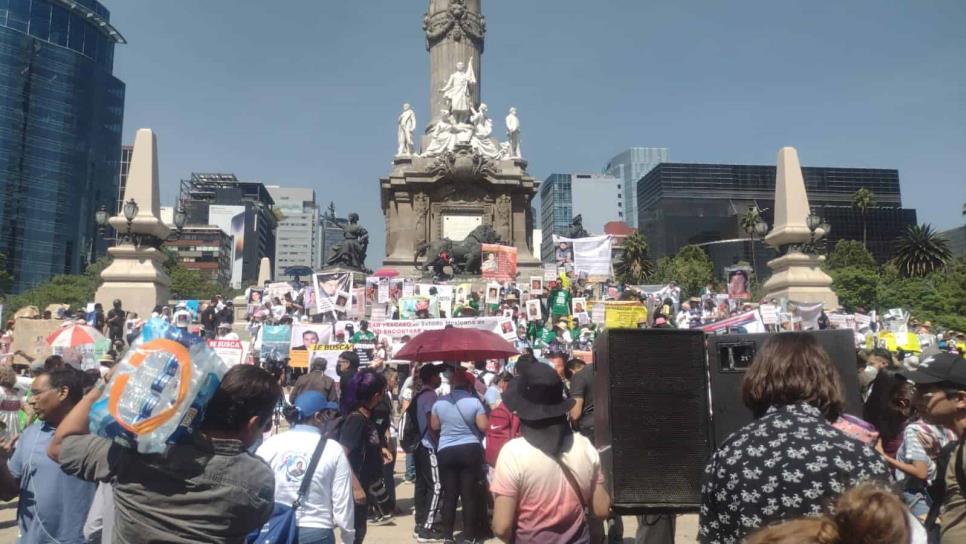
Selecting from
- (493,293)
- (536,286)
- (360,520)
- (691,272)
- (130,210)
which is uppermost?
(691,272)

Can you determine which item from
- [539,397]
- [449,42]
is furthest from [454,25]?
[539,397]

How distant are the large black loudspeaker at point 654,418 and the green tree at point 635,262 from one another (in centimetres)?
7377

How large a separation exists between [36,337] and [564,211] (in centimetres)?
17957

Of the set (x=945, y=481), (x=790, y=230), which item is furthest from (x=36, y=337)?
(x=790, y=230)

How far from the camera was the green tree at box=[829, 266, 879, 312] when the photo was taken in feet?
186

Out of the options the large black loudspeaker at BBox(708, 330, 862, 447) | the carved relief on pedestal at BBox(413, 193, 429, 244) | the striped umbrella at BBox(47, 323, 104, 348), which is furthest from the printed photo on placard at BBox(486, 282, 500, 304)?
the large black loudspeaker at BBox(708, 330, 862, 447)

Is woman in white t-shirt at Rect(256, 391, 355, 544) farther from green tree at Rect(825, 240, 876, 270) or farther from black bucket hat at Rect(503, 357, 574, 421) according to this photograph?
green tree at Rect(825, 240, 876, 270)

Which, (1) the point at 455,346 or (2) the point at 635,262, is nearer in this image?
(1) the point at 455,346

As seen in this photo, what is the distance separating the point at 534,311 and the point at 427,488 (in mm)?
14510

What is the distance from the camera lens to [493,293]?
23.7 meters

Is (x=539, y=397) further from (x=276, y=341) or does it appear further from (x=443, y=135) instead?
(x=443, y=135)

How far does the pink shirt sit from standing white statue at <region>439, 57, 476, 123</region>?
30.5m

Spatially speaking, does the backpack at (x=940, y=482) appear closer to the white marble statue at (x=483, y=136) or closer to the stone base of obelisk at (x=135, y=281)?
the stone base of obelisk at (x=135, y=281)

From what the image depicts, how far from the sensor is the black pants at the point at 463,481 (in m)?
6.20
